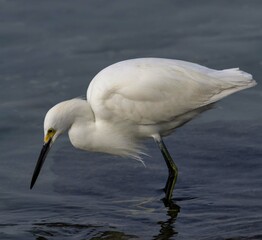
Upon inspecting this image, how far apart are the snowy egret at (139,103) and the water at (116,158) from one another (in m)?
0.40

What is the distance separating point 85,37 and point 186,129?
Answer: 2.75m

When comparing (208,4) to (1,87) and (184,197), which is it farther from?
(184,197)

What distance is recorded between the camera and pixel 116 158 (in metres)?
8.95

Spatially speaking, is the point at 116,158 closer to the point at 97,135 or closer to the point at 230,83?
the point at 97,135

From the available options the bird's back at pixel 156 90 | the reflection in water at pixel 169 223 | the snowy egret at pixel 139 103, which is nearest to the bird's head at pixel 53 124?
the snowy egret at pixel 139 103

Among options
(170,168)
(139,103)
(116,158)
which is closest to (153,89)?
(139,103)

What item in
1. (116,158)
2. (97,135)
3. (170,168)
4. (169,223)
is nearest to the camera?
(169,223)

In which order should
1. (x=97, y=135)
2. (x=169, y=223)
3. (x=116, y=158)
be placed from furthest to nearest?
(x=116, y=158) < (x=97, y=135) < (x=169, y=223)

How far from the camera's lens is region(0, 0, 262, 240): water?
6969 mm

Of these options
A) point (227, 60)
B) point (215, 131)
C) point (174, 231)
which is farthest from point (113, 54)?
point (174, 231)

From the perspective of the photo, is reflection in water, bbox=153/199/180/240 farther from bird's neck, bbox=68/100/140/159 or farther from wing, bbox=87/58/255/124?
wing, bbox=87/58/255/124

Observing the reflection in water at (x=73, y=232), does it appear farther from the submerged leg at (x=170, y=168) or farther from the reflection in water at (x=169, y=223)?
the submerged leg at (x=170, y=168)

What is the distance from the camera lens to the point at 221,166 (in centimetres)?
826

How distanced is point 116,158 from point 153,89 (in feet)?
4.65
